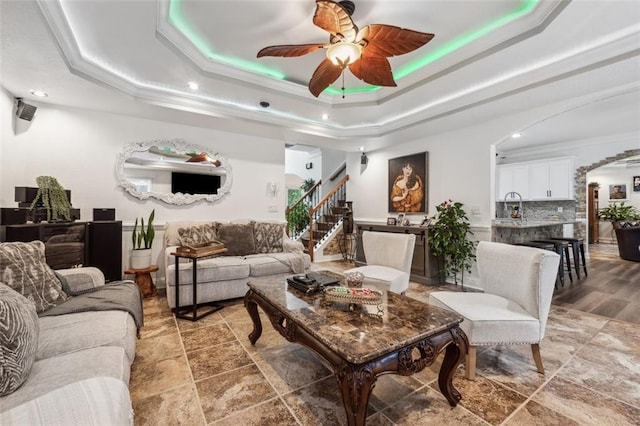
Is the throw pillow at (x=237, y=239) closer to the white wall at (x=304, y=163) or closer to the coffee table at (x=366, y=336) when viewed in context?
the coffee table at (x=366, y=336)

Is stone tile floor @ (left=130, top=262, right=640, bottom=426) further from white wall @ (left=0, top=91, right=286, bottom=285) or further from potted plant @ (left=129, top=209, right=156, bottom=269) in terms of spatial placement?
white wall @ (left=0, top=91, right=286, bottom=285)

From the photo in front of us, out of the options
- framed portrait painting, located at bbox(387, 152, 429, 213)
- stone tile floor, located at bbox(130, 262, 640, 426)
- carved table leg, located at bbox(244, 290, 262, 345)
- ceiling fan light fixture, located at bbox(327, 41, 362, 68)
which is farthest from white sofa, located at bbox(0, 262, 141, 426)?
framed portrait painting, located at bbox(387, 152, 429, 213)

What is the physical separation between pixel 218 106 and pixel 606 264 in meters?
8.03

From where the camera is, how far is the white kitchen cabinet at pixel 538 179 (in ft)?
20.3

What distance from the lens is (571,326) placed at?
279 cm

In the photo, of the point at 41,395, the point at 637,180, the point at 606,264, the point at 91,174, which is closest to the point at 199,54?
the point at 91,174

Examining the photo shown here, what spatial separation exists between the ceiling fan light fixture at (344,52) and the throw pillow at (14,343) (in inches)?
92.6

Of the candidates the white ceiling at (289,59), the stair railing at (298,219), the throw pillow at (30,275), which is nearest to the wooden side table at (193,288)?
the throw pillow at (30,275)

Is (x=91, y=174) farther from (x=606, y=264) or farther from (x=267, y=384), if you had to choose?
(x=606, y=264)

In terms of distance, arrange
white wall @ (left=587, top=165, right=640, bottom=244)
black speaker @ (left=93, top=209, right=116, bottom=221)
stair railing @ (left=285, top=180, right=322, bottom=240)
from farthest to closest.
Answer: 1. white wall @ (left=587, top=165, right=640, bottom=244)
2. stair railing @ (left=285, top=180, right=322, bottom=240)
3. black speaker @ (left=93, top=209, right=116, bottom=221)

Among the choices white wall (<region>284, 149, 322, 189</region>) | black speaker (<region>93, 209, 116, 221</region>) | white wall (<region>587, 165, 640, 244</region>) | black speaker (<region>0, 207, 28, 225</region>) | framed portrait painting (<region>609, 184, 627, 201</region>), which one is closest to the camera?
black speaker (<region>0, 207, 28, 225</region>)

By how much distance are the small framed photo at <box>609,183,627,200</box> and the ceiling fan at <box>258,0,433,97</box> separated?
11.7 metres

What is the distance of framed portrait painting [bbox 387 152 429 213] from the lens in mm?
4986

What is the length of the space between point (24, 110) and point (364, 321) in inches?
172
